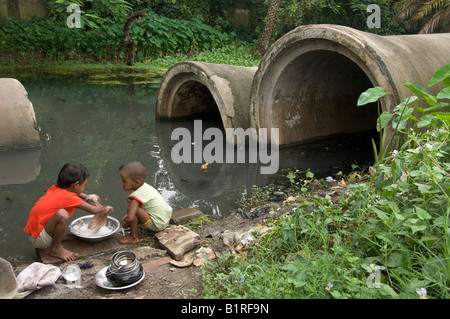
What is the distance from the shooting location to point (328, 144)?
25.3 feet

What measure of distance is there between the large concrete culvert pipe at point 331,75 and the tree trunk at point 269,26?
Result: 801 centimetres

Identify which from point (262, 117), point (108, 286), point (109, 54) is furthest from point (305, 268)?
point (109, 54)

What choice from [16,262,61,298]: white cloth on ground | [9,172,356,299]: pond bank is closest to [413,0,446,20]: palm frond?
[9,172,356,299]: pond bank

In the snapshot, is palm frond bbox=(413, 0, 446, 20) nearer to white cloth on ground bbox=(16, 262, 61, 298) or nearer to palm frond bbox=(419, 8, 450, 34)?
palm frond bbox=(419, 8, 450, 34)

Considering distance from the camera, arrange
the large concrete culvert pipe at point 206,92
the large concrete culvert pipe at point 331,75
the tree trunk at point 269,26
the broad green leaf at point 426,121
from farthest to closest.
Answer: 1. the tree trunk at point 269,26
2. the large concrete culvert pipe at point 206,92
3. the large concrete culvert pipe at point 331,75
4. the broad green leaf at point 426,121

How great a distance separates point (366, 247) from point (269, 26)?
47.8 feet

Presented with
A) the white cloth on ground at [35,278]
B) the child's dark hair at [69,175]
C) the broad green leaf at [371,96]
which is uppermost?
the broad green leaf at [371,96]

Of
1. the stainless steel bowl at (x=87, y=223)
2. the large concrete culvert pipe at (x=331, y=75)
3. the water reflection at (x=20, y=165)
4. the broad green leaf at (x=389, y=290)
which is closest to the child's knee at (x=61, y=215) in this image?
the stainless steel bowl at (x=87, y=223)

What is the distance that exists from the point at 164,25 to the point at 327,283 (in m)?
15.9

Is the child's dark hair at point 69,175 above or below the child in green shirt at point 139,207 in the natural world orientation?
above

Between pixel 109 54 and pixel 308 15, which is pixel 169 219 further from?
pixel 308 15

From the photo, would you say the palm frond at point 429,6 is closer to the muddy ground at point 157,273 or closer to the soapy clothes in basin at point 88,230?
the muddy ground at point 157,273

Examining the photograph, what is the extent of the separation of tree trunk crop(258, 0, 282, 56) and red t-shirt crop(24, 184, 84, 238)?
13.6m

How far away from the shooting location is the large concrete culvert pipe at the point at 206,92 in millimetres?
7242
